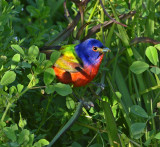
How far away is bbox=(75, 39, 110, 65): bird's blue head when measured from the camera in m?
2.20

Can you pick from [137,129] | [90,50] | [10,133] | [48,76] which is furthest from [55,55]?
[90,50]

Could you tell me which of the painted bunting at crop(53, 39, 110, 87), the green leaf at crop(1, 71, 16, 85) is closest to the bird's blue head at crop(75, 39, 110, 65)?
the painted bunting at crop(53, 39, 110, 87)

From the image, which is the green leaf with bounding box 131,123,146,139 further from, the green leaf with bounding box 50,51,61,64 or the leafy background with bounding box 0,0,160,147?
the green leaf with bounding box 50,51,61,64

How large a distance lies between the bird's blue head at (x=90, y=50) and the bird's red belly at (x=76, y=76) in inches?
3.1

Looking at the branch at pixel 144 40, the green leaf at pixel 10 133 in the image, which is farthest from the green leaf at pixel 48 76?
the branch at pixel 144 40

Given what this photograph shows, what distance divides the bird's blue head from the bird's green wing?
4 cm

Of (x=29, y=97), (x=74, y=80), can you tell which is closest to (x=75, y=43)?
(x=74, y=80)

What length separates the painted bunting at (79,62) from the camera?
2.13 meters

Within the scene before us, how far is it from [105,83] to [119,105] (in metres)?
0.30

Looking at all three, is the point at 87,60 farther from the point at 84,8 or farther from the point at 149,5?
the point at 149,5

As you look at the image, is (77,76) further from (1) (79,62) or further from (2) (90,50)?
(2) (90,50)

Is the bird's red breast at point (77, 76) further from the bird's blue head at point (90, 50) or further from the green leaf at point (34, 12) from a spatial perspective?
the green leaf at point (34, 12)

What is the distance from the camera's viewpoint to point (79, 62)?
2.23 meters

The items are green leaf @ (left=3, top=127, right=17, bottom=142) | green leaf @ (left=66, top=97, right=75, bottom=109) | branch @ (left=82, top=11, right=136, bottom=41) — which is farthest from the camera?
branch @ (left=82, top=11, right=136, bottom=41)
